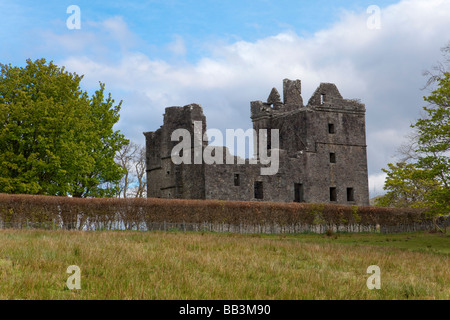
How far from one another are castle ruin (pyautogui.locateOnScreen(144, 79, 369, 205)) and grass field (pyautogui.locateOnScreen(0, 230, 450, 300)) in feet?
73.4

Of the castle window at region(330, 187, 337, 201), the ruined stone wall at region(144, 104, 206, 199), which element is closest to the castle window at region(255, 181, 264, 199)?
the ruined stone wall at region(144, 104, 206, 199)

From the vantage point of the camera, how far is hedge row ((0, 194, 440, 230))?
1120 inches

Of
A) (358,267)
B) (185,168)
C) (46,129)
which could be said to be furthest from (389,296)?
(185,168)

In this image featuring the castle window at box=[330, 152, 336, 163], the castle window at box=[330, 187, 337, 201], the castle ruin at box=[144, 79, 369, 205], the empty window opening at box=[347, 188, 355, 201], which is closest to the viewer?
the castle ruin at box=[144, 79, 369, 205]

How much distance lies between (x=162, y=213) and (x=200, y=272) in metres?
19.6

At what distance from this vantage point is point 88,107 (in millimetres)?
38219

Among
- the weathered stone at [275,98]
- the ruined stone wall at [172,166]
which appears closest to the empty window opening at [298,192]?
the ruined stone wall at [172,166]

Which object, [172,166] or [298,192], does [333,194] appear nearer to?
[298,192]

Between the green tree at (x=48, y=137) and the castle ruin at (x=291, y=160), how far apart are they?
17.2 feet

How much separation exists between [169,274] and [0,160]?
24633 mm

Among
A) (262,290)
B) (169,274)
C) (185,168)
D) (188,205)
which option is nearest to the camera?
(262,290)

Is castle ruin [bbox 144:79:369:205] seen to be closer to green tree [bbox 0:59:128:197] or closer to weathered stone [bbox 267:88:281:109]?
weathered stone [bbox 267:88:281:109]

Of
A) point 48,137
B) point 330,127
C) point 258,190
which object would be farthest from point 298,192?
point 48,137

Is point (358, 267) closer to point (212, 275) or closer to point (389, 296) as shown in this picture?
point (389, 296)
